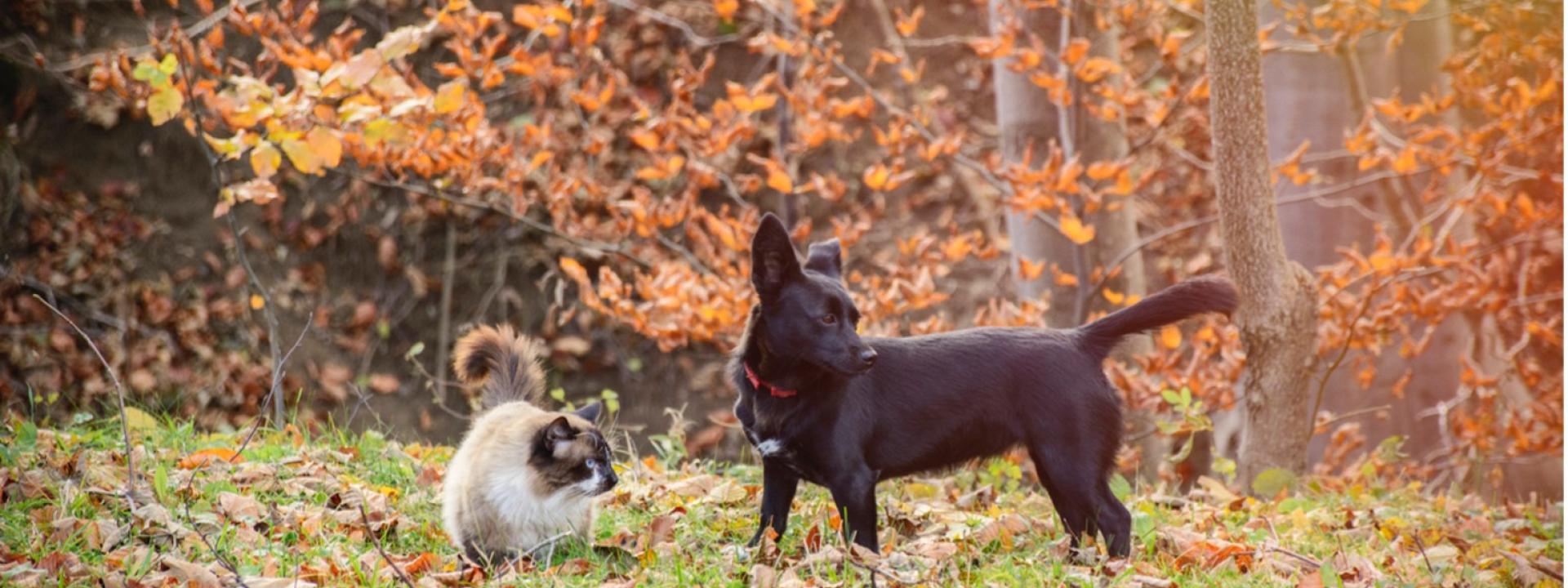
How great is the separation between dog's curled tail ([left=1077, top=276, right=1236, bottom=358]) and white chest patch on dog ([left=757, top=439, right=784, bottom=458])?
997mm

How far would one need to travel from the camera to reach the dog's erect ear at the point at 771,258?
12.4 feet

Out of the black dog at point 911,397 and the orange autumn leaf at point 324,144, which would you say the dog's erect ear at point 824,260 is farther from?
the orange autumn leaf at point 324,144

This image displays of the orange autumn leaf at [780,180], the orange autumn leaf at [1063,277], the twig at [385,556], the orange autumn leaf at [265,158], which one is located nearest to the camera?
the twig at [385,556]

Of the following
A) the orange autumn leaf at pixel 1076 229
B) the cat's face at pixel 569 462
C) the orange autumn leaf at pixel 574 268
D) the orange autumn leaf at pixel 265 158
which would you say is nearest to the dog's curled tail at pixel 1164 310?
the orange autumn leaf at pixel 1076 229

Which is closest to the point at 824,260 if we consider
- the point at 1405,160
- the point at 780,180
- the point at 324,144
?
the point at 780,180

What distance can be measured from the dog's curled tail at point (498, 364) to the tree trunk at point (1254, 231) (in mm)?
2590

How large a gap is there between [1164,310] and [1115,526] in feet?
2.19

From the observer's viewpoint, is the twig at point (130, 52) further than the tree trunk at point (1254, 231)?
Yes

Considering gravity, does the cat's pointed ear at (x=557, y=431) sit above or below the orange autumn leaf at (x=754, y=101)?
below

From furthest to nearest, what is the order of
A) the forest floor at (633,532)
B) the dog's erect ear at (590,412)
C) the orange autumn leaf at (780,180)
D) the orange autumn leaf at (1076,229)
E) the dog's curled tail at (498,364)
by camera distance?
the orange autumn leaf at (780,180), the orange autumn leaf at (1076,229), the dog's curled tail at (498,364), the dog's erect ear at (590,412), the forest floor at (633,532)

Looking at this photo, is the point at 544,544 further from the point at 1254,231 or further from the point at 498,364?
the point at 1254,231

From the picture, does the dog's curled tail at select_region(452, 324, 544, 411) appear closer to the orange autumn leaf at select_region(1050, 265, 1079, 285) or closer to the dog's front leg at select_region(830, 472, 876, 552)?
the dog's front leg at select_region(830, 472, 876, 552)

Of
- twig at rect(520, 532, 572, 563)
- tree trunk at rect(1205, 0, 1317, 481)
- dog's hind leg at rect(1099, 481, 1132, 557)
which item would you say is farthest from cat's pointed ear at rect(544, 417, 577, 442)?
tree trunk at rect(1205, 0, 1317, 481)

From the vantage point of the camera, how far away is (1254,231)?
16.7 feet
